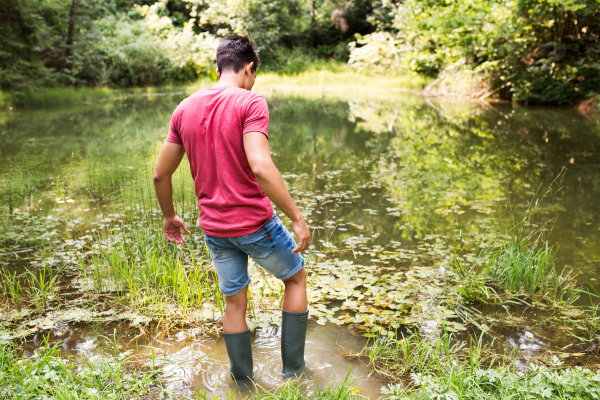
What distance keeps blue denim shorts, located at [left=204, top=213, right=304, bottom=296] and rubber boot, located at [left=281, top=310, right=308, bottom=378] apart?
25 centimetres

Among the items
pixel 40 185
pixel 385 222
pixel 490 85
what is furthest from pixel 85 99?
pixel 385 222

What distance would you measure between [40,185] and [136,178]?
6.66ft

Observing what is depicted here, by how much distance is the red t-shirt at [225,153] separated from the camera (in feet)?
7.32

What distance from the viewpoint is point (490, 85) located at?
2062 centimetres

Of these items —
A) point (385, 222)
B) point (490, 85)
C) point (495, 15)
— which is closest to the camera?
point (385, 222)

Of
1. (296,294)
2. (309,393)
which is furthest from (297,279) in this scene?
(309,393)

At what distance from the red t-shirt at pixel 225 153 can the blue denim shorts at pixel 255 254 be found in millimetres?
54

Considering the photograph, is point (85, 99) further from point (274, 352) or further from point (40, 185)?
point (274, 352)

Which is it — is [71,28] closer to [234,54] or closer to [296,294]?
[234,54]

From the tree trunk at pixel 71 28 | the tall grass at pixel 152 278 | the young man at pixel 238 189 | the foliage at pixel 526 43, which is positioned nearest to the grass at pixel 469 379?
the young man at pixel 238 189

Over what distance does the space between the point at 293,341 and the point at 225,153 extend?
1.11 m

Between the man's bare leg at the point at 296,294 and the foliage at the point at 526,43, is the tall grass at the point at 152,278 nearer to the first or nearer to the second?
the man's bare leg at the point at 296,294

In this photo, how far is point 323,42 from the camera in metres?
38.1

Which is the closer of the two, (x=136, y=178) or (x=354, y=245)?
(x=354, y=245)
